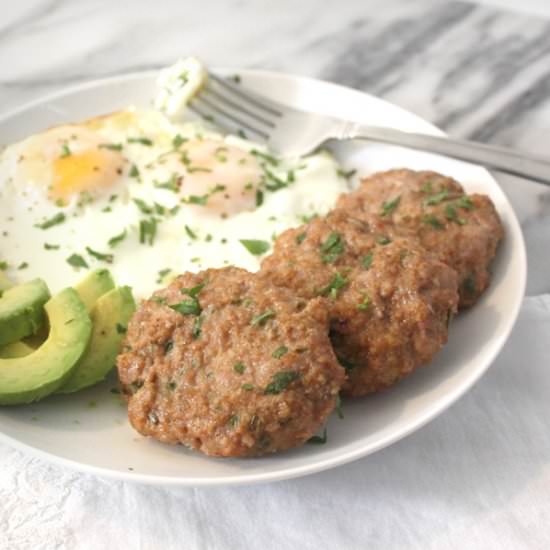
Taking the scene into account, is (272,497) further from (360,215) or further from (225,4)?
(225,4)

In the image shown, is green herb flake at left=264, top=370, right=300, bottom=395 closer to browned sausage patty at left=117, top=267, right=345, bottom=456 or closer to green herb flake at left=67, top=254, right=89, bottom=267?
browned sausage patty at left=117, top=267, right=345, bottom=456

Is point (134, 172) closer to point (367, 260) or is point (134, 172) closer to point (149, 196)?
point (149, 196)

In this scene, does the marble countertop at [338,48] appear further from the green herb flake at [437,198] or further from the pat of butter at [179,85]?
the green herb flake at [437,198]

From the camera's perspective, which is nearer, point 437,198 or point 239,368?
point 239,368

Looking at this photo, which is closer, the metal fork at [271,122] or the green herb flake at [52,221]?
the green herb flake at [52,221]

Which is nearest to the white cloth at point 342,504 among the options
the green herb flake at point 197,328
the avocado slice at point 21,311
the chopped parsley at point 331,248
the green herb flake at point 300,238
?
the avocado slice at point 21,311

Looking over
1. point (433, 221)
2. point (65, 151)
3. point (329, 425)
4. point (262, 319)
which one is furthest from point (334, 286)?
point (65, 151)

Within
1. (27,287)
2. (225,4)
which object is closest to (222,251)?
(27,287)
